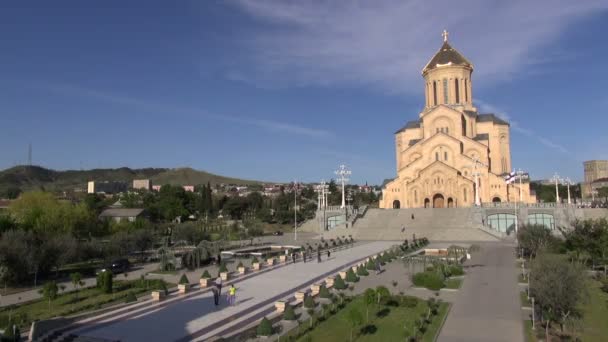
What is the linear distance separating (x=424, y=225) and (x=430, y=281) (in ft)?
95.3

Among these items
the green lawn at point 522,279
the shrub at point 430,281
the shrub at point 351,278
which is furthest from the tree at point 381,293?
the green lawn at point 522,279

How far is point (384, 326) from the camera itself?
50.6 ft

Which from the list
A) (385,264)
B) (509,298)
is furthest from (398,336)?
(385,264)

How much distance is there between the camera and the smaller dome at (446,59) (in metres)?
62.2

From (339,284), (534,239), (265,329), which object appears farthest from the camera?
Result: (534,239)

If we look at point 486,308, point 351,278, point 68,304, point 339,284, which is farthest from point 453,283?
point 68,304

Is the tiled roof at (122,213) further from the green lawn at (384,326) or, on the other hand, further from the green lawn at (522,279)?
the green lawn at (384,326)

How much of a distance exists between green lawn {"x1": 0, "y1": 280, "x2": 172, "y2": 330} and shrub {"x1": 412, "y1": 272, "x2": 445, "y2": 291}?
11.8 m

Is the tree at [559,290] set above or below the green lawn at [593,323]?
above

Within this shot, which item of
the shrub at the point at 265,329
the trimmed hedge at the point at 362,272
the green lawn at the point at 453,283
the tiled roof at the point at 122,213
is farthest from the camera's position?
the tiled roof at the point at 122,213

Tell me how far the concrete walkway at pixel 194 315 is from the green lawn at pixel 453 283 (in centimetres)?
633

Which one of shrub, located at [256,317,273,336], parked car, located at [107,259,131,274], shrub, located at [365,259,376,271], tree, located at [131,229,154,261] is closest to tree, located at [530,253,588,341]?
shrub, located at [256,317,273,336]

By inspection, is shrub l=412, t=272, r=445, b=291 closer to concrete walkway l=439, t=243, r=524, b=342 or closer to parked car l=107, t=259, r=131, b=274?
concrete walkway l=439, t=243, r=524, b=342

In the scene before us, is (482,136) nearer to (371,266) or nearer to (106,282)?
(371,266)
